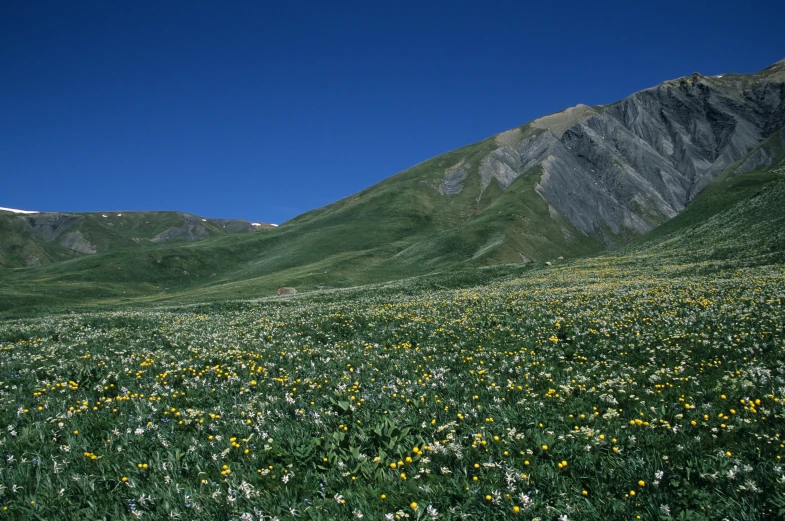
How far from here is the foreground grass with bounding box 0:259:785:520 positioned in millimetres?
5480

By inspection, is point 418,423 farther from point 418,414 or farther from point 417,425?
point 418,414

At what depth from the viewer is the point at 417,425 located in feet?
25.1

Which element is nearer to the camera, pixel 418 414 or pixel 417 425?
pixel 417 425

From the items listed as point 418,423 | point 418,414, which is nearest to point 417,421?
point 418,423

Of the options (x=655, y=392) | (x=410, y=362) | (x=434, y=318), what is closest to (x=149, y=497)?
(x=410, y=362)

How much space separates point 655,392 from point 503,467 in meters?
4.43

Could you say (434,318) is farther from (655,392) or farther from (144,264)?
(144,264)

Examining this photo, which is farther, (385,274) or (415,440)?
(385,274)

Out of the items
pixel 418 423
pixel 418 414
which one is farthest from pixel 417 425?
pixel 418 414

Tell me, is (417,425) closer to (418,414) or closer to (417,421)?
(417,421)

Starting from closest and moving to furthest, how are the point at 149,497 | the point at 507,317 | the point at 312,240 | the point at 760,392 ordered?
1. the point at 149,497
2. the point at 760,392
3. the point at 507,317
4. the point at 312,240

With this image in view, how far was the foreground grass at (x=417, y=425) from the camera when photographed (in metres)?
5.48

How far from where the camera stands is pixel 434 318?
17.7 m

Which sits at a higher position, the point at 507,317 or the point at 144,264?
the point at 144,264
